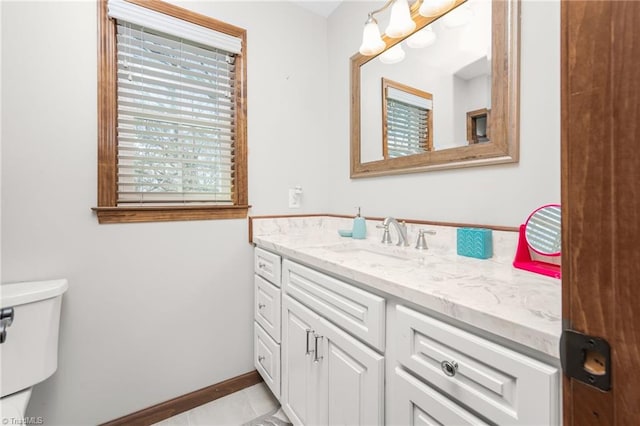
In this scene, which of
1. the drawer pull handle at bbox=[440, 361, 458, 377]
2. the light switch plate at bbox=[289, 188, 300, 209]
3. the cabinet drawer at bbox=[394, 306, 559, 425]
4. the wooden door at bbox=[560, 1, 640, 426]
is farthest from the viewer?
the light switch plate at bbox=[289, 188, 300, 209]

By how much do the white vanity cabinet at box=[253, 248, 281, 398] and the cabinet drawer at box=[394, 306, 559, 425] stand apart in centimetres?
79

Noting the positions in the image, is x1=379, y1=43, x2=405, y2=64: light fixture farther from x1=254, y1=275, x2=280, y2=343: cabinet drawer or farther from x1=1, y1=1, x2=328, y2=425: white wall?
x1=254, y1=275, x2=280, y2=343: cabinet drawer

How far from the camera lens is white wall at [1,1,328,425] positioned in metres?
1.18

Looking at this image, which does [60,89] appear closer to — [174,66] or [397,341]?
[174,66]

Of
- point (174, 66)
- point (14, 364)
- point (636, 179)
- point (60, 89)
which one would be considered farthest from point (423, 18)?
point (14, 364)

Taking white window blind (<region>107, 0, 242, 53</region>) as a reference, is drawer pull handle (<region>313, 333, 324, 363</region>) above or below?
below

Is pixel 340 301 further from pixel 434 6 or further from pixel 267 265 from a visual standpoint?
pixel 434 6

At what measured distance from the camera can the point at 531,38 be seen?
0.97m

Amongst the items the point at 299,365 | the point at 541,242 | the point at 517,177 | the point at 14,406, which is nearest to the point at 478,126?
the point at 517,177

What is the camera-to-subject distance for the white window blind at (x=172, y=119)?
1.38 m

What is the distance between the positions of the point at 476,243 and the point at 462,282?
38cm

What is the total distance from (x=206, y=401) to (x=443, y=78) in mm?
2013

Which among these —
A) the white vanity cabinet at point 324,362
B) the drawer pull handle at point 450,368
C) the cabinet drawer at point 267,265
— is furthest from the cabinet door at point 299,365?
the drawer pull handle at point 450,368

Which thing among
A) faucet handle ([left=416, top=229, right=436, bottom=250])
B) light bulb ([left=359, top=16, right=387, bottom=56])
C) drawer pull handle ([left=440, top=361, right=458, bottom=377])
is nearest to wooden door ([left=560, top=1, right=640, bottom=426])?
drawer pull handle ([left=440, top=361, right=458, bottom=377])
